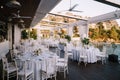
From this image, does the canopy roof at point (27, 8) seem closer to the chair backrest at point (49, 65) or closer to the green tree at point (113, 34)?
the chair backrest at point (49, 65)

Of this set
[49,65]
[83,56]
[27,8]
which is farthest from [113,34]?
[49,65]

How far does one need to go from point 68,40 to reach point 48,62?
8001 millimetres

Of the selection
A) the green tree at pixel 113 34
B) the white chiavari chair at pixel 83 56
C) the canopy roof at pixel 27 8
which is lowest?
the white chiavari chair at pixel 83 56

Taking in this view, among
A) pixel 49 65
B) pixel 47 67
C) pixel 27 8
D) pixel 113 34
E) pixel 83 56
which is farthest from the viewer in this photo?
pixel 113 34

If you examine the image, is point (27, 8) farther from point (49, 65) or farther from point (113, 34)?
point (113, 34)

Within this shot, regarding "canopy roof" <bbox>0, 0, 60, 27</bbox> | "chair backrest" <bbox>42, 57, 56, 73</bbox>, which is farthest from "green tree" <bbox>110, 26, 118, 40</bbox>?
"chair backrest" <bbox>42, 57, 56, 73</bbox>

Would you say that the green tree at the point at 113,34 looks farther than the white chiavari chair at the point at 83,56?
Yes

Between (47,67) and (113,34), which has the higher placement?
(113,34)

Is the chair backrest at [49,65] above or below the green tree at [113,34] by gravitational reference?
below

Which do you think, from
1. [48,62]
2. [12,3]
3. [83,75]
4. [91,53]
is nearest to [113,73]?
[83,75]

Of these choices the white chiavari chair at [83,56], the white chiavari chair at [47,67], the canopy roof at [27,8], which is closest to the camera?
the white chiavari chair at [47,67]

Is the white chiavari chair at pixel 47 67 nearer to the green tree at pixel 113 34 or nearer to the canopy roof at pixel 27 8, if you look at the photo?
the canopy roof at pixel 27 8

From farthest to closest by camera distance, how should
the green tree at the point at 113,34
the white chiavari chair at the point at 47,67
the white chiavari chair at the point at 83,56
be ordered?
1. the green tree at the point at 113,34
2. the white chiavari chair at the point at 83,56
3. the white chiavari chair at the point at 47,67

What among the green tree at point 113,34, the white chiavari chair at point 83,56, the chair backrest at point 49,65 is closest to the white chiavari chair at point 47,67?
the chair backrest at point 49,65
